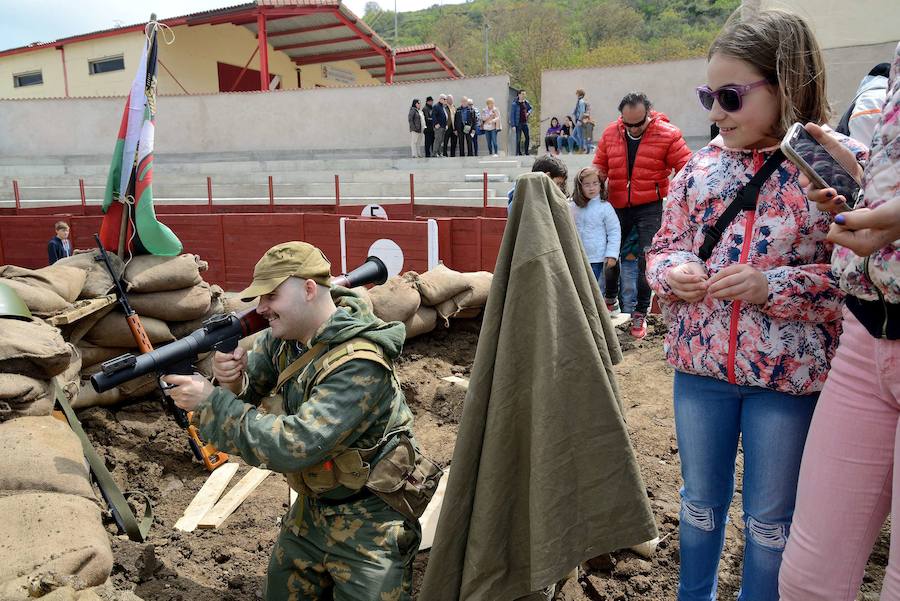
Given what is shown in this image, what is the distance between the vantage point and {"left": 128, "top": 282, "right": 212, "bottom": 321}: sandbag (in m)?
4.37

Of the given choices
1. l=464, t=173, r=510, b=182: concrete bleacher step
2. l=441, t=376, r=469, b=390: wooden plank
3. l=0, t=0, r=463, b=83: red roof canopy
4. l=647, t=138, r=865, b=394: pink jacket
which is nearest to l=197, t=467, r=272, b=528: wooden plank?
l=441, t=376, r=469, b=390: wooden plank

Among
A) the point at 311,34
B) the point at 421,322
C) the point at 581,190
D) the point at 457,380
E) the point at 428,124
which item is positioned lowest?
the point at 457,380

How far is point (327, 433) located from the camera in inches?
75.9

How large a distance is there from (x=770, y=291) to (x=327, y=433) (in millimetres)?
1258

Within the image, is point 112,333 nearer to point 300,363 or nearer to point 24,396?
point 24,396

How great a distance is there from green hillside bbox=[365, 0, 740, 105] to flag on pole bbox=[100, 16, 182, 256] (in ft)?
113

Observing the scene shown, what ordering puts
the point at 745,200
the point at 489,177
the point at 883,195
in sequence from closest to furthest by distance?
the point at 883,195 < the point at 745,200 < the point at 489,177

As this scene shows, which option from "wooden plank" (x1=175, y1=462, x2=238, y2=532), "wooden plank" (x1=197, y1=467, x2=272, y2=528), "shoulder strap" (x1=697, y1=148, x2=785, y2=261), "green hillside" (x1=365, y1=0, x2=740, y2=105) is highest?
"green hillside" (x1=365, y1=0, x2=740, y2=105)

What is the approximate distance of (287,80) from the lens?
2370 centimetres

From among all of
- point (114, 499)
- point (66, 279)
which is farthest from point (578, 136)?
point (114, 499)

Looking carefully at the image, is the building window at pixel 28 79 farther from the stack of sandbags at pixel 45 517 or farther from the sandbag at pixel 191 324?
the stack of sandbags at pixel 45 517

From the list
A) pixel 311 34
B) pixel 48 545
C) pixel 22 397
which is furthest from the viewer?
pixel 311 34

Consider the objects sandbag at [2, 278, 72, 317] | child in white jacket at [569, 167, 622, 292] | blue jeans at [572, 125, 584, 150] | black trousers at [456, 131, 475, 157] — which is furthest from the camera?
black trousers at [456, 131, 475, 157]

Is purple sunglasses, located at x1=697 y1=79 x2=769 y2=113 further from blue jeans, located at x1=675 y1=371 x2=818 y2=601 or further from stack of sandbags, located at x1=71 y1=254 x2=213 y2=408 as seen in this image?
stack of sandbags, located at x1=71 y1=254 x2=213 y2=408
